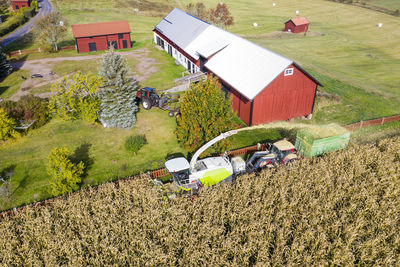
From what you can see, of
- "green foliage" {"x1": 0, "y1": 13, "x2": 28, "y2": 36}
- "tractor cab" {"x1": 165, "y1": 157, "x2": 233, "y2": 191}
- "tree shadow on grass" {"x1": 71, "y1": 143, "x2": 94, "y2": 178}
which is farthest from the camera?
"green foliage" {"x1": 0, "y1": 13, "x2": 28, "y2": 36}

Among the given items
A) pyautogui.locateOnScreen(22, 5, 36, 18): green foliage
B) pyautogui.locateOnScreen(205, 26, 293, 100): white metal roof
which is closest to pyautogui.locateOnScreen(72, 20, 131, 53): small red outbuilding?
pyautogui.locateOnScreen(205, 26, 293, 100): white metal roof

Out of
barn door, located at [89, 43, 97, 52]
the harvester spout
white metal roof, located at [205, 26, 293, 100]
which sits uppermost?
white metal roof, located at [205, 26, 293, 100]

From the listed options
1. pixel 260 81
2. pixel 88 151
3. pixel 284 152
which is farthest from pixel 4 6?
pixel 284 152

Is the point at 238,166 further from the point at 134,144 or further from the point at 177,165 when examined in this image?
the point at 134,144

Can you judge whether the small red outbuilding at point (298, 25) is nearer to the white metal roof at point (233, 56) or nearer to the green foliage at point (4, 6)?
the white metal roof at point (233, 56)

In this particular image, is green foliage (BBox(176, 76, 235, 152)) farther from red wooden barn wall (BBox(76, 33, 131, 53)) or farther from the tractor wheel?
red wooden barn wall (BBox(76, 33, 131, 53))

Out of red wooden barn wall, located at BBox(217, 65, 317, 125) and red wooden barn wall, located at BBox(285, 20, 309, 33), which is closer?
red wooden barn wall, located at BBox(217, 65, 317, 125)

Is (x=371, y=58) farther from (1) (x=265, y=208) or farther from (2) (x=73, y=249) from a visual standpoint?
(2) (x=73, y=249)

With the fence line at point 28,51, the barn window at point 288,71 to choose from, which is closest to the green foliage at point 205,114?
the barn window at point 288,71

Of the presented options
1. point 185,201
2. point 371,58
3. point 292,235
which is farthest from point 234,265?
point 371,58
